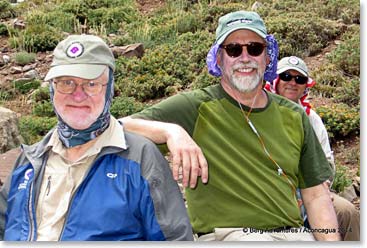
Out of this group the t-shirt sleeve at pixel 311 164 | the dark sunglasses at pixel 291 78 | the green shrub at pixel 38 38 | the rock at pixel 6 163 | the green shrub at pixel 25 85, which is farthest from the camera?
the green shrub at pixel 38 38

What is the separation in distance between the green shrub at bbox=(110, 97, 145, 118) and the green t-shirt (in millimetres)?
2998

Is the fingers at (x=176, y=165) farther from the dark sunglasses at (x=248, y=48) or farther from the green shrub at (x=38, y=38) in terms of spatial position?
the green shrub at (x=38, y=38)

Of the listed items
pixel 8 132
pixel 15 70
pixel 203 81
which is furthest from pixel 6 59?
pixel 8 132

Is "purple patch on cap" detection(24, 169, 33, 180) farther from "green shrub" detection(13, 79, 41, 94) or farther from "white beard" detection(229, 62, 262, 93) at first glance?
"green shrub" detection(13, 79, 41, 94)

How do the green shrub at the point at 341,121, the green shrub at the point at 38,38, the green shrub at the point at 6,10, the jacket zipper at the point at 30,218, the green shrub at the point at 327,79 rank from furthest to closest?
the green shrub at the point at 6,10
the green shrub at the point at 38,38
the green shrub at the point at 327,79
the green shrub at the point at 341,121
the jacket zipper at the point at 30,218

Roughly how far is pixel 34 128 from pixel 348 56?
3.12m

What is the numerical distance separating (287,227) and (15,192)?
110 cm

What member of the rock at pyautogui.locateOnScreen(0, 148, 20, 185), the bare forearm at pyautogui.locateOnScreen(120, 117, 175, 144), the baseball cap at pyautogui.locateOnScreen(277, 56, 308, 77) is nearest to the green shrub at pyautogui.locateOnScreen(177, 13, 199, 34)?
the rock at pyautogui.locateOnScreen(0, 148, 20, 185)

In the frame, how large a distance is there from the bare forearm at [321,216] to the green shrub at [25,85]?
4.60m

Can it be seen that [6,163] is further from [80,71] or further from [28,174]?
[80,71]

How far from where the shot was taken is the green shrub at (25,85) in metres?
6.73

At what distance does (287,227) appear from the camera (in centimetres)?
260

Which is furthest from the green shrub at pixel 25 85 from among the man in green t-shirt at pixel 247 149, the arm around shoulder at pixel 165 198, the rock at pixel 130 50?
the arm around shoulder at pixel 165 198

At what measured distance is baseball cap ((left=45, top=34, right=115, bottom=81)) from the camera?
2275mm
